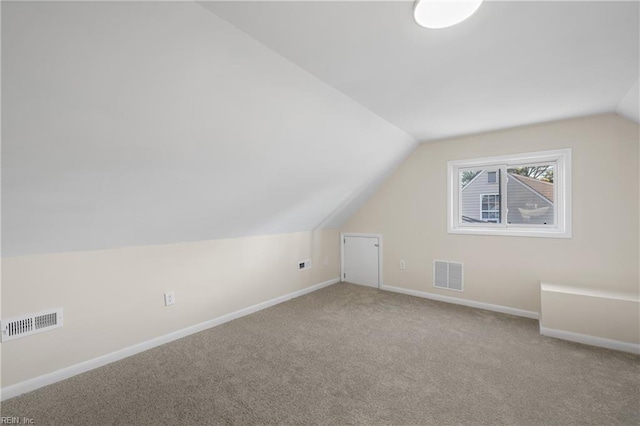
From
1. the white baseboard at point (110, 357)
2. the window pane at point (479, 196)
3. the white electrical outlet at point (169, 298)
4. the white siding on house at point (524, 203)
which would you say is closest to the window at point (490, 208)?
the window pane at point (479, 196)

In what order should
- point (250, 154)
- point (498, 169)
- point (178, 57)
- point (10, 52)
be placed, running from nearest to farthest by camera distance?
point (10, 52) → point (178, 57) → point (250, 154) → point (498, 169)

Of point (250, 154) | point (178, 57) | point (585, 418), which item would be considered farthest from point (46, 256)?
point (585, 418)

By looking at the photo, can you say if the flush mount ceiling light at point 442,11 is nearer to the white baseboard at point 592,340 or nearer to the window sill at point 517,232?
the window sill at point 517,232

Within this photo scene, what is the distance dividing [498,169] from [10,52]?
403 cm

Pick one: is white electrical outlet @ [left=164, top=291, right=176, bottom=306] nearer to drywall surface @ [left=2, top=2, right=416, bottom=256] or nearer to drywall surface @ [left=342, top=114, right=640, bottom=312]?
drywall surface @ [left=2, top=2, right=416, bottom=256]

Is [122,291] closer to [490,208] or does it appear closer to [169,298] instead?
[169,298]

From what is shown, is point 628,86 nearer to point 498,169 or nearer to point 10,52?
point 498,169

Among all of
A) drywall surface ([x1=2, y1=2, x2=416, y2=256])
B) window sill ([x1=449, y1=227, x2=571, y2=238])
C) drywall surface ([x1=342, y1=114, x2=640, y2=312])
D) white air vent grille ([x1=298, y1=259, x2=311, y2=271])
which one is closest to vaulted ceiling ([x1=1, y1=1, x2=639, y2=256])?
drywall surface ([x1=2, y1=2, x2=416, y2=256])

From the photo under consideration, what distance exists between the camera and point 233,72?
158 centimetres

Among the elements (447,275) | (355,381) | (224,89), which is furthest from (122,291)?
(447,275)

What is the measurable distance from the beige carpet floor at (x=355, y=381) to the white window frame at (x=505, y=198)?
40.0 inches

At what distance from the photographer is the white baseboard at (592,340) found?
239 cm

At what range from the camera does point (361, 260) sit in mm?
4438

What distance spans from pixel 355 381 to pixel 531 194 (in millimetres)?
2851
